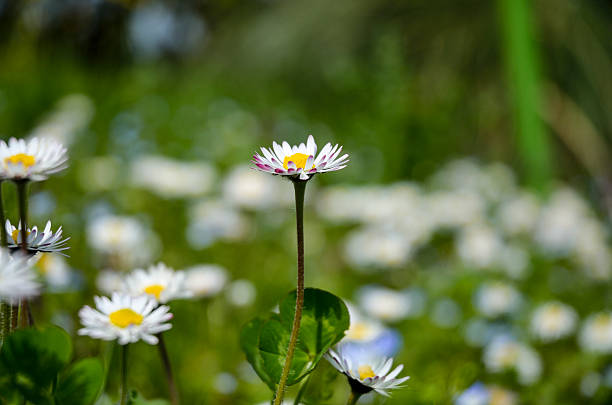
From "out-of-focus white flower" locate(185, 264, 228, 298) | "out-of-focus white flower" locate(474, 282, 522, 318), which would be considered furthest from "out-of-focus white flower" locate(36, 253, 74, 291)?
"out-of-focus white flower" locate(474, 282, 522, 318)

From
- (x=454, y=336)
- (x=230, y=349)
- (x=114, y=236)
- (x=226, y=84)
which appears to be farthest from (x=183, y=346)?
(x=226, y=84)

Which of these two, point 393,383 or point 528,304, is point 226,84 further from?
point 393,383

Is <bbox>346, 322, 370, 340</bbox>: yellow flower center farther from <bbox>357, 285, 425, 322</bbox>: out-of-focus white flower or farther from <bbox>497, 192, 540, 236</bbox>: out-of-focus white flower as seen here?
<bbox>497, 192, 540, 236</bbox>: out-of-focus white flower

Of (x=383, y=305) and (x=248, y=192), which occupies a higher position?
(x=248, y=192)

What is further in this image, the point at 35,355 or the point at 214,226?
the point at 214,226

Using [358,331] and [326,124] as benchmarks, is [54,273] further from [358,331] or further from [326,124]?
[326,124]

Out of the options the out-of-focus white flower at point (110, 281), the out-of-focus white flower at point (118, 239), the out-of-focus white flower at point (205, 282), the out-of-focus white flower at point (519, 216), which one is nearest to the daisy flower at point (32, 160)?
the out-of-focus white flower at point (110, 281)

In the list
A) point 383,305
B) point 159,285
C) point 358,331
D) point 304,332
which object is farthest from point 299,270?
point 383,305
